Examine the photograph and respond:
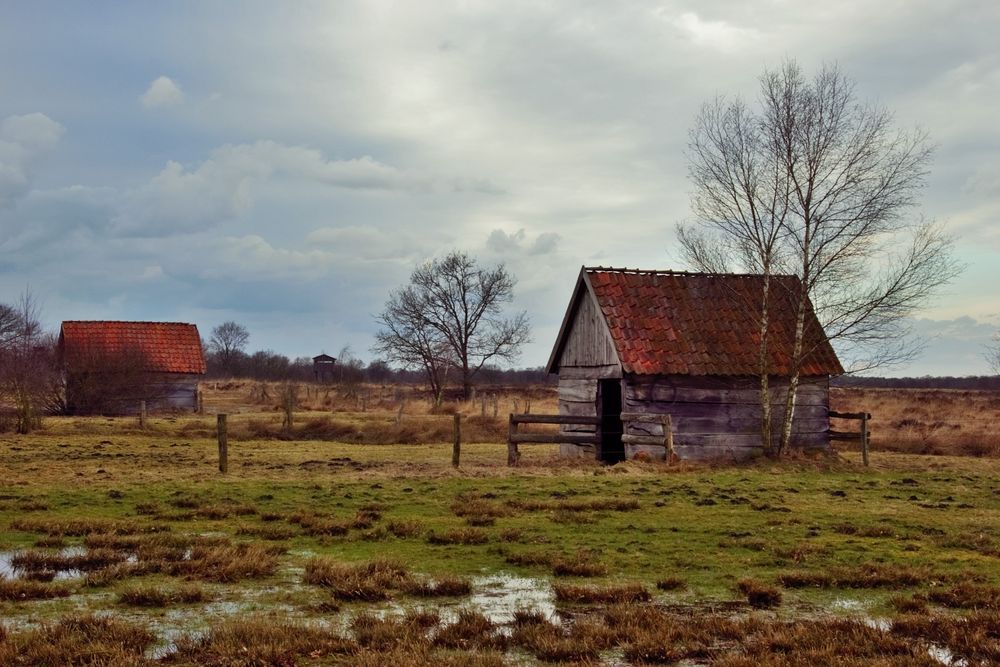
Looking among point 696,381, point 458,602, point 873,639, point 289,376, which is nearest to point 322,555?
point 458,602

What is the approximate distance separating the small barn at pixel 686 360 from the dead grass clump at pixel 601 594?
1468cm

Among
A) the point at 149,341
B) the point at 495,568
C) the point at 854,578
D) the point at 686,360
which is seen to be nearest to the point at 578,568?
the point at 495,568

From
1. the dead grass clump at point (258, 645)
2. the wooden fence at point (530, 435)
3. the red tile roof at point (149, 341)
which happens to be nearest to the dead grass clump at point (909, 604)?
the dead grass clump at point (258, 645)

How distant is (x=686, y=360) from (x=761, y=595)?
51.9 ft

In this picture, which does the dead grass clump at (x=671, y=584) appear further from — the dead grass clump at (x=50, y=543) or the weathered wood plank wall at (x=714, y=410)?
the weathered wood plank wall at (x=714, y=410)

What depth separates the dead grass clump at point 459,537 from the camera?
37.2 ft

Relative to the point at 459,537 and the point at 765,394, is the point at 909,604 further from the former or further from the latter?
the point at 765,394

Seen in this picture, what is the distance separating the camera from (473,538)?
11.4 metres

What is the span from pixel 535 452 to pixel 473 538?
727 inches

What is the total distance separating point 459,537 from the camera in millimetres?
11438

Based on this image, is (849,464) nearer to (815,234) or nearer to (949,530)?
(815,234)

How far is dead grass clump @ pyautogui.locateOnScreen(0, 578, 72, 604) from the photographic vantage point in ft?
27.0

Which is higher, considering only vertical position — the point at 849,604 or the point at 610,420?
the point at 610,420

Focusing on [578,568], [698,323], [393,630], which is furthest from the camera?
[698,323]
